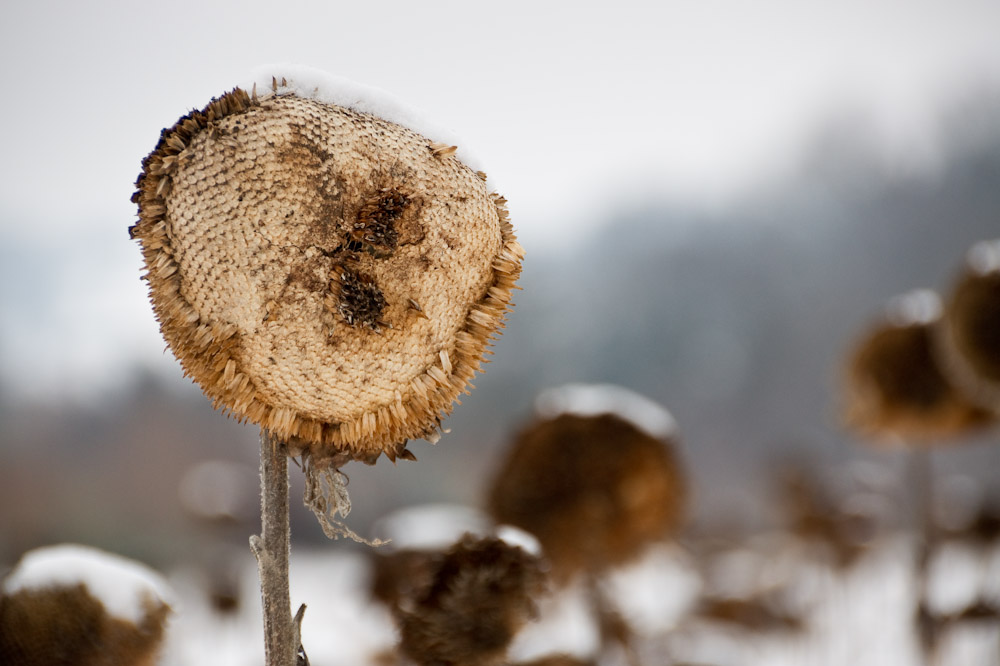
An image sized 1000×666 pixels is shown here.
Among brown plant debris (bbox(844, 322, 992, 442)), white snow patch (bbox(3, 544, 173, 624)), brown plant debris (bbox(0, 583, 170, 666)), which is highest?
brown plant debris (bbox(844, 322, 992, 442))

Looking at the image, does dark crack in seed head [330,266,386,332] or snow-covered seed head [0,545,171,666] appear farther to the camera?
snow-covered seed head [0,545,171,666]

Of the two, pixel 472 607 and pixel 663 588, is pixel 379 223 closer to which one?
pixel 472 607

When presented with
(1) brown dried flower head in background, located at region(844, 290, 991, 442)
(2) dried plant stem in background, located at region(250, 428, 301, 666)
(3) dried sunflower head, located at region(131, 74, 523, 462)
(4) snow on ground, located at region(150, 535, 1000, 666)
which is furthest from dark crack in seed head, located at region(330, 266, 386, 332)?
(1) brown dried flower head in background, located at region(844, 290, 991, 442)

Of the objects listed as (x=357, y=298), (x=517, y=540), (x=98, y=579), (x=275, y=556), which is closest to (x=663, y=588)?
(x=517, y=540)

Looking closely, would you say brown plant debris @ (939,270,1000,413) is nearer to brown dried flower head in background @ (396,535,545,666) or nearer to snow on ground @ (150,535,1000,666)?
snow on ground @ (150,535,1000,666)

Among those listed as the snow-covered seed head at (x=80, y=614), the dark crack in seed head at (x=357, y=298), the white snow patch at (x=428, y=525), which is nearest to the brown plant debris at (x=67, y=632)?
the snow-covered seed head at (x=80, y=614)

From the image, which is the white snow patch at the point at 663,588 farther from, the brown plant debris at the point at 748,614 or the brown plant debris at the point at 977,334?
the brown plant debris at the point at 977,334

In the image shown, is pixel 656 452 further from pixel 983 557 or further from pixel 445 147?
pixel 983 557

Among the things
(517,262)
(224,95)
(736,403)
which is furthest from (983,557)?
(736,403)
